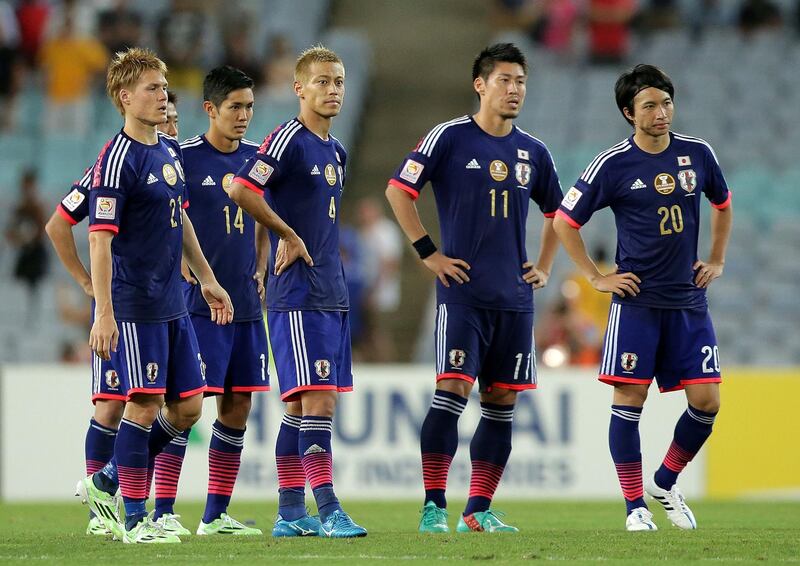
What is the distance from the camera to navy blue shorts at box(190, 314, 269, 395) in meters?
9.02

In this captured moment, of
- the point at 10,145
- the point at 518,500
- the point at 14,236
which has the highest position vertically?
the point at 10,145

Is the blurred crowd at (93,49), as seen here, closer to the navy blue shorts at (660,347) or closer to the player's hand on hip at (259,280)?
the player's hand on hip at (259,280)

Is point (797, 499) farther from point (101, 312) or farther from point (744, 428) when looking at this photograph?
point (101, 312)

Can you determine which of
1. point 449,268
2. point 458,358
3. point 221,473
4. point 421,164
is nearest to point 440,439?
point 458,358

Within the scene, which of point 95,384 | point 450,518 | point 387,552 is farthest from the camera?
point 450,518

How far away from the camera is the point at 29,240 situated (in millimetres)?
17219

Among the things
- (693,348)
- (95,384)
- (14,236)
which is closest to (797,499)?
(693,348)

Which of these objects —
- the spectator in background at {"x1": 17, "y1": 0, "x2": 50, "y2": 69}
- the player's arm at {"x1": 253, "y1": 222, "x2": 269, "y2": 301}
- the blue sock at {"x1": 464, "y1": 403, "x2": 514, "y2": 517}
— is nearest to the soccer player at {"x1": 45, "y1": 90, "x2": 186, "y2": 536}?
the player's arm at {"x1": 253, "y1": 222, "x2": 269, "y2": 301}

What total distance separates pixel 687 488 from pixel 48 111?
34.5 feet

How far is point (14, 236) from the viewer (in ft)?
56.9

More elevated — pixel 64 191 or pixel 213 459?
pixel 64 191

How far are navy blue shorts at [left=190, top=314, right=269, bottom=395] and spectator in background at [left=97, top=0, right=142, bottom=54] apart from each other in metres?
11.6

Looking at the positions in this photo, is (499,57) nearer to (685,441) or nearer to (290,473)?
(685,441)

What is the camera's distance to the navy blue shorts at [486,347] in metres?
8.70
